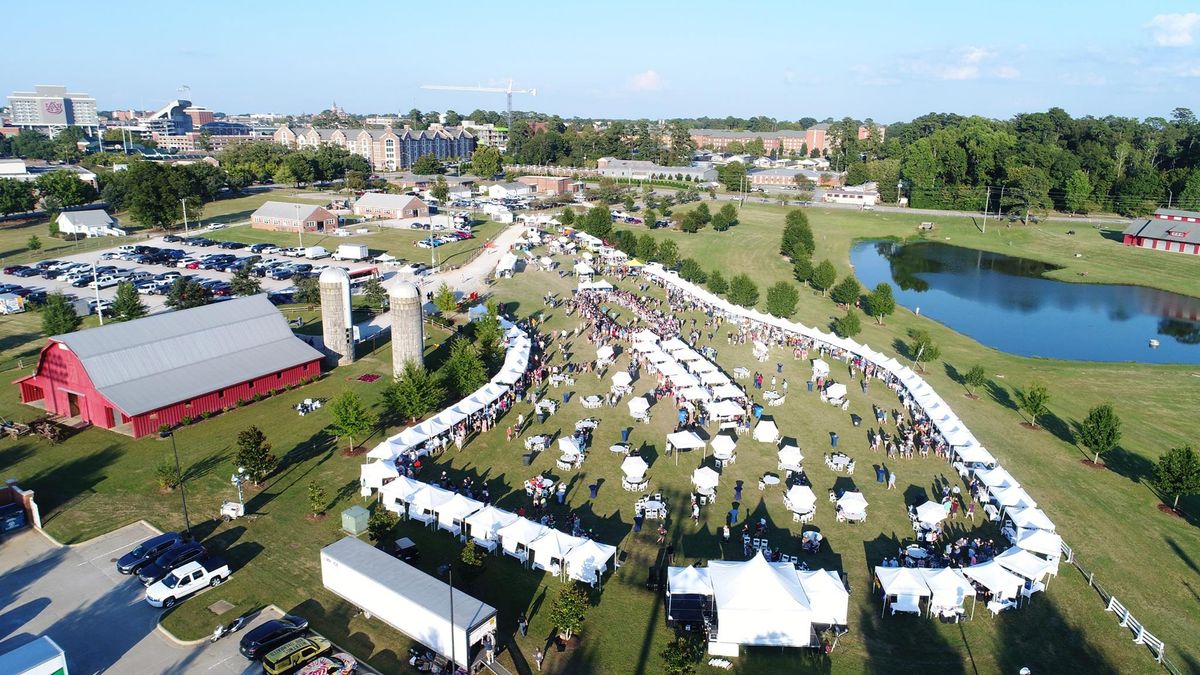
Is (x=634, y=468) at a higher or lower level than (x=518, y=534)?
higher

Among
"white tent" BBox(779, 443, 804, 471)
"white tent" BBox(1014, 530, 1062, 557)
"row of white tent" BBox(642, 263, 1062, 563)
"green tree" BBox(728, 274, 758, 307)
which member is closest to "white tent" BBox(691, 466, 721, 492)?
"white tent" BBox(779, 443, 804, 471)

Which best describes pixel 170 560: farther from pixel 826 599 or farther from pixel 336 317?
pixel 336 317

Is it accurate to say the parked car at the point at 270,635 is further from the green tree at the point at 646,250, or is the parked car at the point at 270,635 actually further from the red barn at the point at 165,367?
the green tree at the point at 646,250

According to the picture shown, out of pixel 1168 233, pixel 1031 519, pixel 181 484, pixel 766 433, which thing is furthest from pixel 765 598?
pixel 1168 233

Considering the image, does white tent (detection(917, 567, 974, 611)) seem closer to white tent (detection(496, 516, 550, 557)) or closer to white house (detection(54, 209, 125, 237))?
white tent (detection(496, 516, 550, 557))

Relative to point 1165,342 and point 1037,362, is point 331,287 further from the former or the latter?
point 1165,342

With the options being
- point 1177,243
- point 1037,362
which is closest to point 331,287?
point 1037,362
